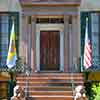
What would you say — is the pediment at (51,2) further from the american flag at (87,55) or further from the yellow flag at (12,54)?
the american flag at (87,55)

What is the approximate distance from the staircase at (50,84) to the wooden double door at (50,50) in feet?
6.26

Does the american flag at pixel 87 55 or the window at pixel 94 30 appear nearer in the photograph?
the american flag at pixel 87 55

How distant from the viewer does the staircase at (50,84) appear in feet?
65.1

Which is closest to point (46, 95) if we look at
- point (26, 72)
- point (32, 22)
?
point (26, 72)

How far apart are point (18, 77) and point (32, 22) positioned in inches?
111

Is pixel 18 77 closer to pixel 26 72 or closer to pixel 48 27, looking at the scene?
pixel 26 72

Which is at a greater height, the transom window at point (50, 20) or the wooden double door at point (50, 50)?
the transom window at point (50, 20)

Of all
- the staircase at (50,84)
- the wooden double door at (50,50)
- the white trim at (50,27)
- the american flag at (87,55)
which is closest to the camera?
the staircase at (50,84)

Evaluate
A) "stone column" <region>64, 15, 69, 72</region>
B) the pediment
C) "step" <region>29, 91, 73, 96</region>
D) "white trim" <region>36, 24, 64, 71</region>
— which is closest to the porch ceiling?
the pediment

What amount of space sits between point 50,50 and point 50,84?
119 inches

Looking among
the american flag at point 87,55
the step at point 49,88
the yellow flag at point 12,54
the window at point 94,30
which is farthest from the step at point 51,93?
the window at point 94,30

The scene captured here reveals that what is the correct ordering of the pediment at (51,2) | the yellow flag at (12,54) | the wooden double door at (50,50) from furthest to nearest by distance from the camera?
the wooden double door at (50,50) < the pediment at (51,2) < the yellow flag at (12,54)

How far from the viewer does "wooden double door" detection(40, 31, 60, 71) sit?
23359mm

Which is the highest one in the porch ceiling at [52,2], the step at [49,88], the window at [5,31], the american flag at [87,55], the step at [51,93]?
the porch ceiling at [52,2]
